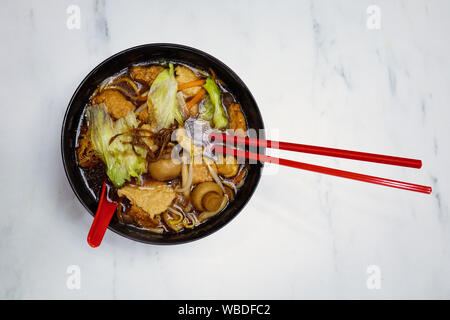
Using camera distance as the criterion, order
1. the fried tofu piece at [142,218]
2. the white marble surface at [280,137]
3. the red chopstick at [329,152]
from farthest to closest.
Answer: the white marble surface at [280,137]
the fried tofu piece at [142,218]
the red chopstick at [329,152]

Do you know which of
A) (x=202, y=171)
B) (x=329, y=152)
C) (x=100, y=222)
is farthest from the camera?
(x=202, y=171)

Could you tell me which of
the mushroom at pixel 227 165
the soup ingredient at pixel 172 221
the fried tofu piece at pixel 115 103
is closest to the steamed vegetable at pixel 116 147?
the fried tofu piece at pixel 115 103

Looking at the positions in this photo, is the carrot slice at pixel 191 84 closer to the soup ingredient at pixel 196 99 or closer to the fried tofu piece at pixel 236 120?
the soup ingredient at pixel 196 99

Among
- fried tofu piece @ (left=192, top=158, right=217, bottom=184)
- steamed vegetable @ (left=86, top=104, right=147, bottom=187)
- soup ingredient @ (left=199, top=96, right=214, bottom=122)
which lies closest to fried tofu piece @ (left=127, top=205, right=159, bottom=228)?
steamed vegetable @ (left=86, top=104, right=147, bottom=187)

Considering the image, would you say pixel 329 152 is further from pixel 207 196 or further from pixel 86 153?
pixel 86 153

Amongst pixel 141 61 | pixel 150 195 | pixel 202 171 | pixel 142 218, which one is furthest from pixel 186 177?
pixel 141 61

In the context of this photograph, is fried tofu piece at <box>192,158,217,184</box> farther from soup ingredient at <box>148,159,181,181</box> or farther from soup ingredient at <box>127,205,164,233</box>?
soup ingredient at <box>127,205,164,233</box>

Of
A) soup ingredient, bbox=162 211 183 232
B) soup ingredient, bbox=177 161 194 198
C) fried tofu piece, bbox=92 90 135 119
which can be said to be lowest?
soup ingredient, bbox=162 211 183 232
